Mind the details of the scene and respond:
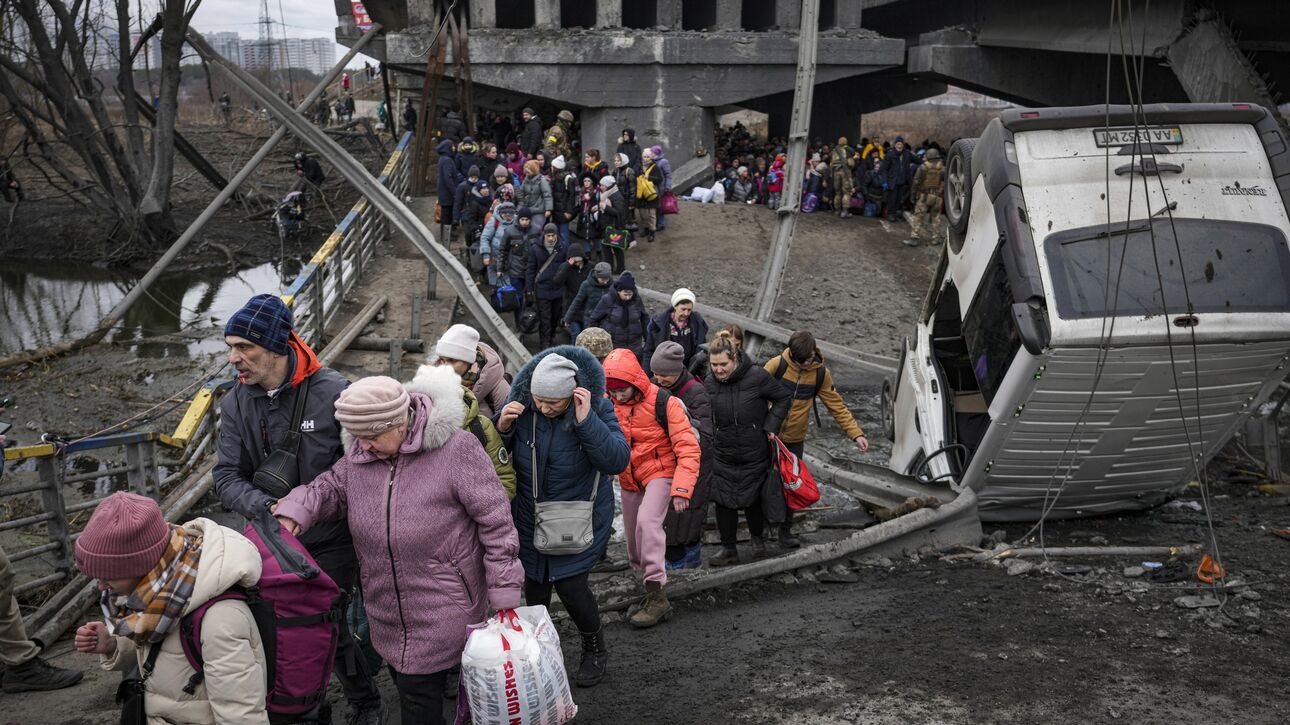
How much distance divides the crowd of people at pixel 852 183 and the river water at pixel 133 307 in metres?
10.2

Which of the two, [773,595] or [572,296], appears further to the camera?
[572,296]

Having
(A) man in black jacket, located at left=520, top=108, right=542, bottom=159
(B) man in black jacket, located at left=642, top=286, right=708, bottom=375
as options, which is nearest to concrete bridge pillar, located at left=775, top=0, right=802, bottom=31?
(A) man in black jacket, located at left=520, top=108, right=542, bottom=159

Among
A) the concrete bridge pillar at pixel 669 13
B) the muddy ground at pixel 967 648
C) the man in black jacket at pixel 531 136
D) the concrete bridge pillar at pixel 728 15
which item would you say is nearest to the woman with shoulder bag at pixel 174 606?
the muddy ground at pixel 967 648

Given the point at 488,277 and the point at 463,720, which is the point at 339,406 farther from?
the point at 488,277

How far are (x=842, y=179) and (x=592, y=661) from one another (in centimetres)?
1860

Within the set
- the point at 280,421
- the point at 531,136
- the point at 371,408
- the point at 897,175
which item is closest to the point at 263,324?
the point at 280,421

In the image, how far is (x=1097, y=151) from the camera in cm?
744

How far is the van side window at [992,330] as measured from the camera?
743 centimetres

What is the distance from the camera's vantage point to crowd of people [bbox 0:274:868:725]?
11.4ft

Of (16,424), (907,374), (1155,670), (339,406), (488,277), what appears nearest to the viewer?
(339,406)

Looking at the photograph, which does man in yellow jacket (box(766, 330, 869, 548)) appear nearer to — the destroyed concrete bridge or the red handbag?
the red handbag

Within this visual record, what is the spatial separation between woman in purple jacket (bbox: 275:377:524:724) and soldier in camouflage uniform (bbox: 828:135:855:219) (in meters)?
19.3

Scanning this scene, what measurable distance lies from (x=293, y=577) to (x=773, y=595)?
12.4 feet

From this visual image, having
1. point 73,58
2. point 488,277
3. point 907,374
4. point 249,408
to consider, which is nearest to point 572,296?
point 488,277
